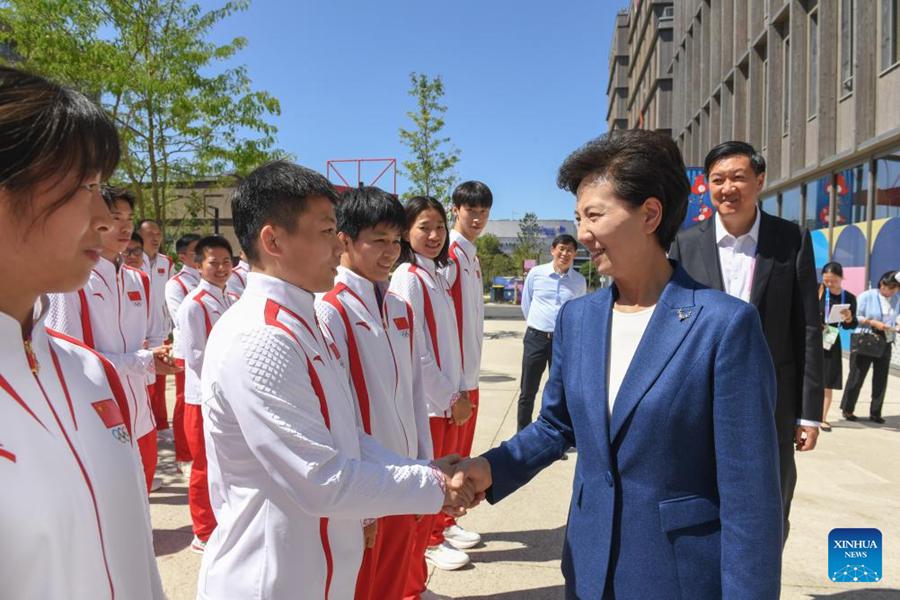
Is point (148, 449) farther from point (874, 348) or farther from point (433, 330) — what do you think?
point (874, 348)

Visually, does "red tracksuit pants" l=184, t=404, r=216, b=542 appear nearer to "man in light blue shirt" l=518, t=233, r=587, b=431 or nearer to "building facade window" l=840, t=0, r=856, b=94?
"man in light blue shirt" l=518, t=233, r=587, b=431

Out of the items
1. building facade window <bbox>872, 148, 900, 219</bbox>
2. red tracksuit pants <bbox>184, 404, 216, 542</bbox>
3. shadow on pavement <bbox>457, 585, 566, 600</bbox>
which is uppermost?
building facade window <bbox>872, 148, 900, 219</bbox>

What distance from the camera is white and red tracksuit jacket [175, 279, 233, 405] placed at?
179 inches

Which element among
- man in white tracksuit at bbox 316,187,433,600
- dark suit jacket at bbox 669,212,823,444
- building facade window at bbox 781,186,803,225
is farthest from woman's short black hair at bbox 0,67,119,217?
building facade window at bbox 781,186,803,225

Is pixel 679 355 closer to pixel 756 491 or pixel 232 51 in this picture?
pixel 756 491

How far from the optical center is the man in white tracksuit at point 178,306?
5762mm

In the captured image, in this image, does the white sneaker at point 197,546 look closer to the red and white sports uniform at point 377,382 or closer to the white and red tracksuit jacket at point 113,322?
the white and red tracksuit jacket at point 113,322

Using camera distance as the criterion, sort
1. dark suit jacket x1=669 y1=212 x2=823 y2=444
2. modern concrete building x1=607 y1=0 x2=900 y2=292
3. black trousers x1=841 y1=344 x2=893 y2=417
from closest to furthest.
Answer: dark suit jacket x1=669 y1=212 x2=823 y2=444 < black trousers x1=841 y1=344 x2=893 y2=417 < modern concrete building x1=607 y1=0 x2=900 y2=292

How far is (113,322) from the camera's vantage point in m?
3.91

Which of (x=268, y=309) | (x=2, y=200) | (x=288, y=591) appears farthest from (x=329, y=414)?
(x=2, y=200)

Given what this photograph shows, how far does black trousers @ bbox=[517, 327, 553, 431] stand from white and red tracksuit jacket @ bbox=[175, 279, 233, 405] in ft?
10.6

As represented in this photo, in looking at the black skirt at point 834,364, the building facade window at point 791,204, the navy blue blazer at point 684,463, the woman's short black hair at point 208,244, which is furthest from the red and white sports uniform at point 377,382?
the building facade window at point 791,204

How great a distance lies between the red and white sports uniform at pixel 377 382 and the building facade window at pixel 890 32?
39.1ft

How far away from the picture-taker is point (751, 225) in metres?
3.10
